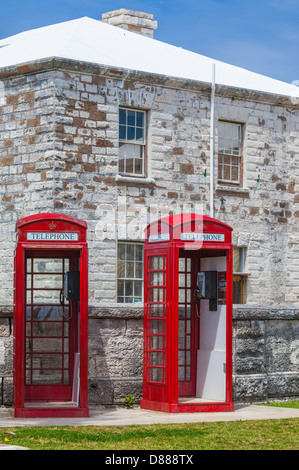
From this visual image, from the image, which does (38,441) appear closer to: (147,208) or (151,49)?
(147,208)

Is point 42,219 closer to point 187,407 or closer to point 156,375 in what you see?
point 156,375

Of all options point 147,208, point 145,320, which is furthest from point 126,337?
point 147,208

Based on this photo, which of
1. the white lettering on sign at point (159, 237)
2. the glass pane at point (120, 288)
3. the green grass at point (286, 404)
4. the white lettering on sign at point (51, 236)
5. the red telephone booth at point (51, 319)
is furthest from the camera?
the glass pane at point (120, 288)

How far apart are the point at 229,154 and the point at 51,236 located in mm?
10987

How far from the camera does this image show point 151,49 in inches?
920

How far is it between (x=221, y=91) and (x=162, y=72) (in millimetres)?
1605

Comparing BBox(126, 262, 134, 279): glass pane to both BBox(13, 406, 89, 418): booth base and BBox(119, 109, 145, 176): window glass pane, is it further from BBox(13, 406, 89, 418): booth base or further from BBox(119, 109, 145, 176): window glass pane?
BBox(13, 406, 89, 418): booth base

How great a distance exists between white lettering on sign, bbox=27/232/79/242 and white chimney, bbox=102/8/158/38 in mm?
14294

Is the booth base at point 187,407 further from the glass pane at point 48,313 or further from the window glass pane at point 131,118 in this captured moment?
the window glass pane at point 131,118

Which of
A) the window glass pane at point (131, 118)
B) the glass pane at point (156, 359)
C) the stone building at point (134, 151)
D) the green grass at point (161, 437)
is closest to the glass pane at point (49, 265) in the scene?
the glass pane at point (156, 359)

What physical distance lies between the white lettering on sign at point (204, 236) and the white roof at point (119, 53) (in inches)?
326

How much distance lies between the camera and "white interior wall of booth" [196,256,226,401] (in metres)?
13.4

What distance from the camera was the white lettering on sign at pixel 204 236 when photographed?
12.9m

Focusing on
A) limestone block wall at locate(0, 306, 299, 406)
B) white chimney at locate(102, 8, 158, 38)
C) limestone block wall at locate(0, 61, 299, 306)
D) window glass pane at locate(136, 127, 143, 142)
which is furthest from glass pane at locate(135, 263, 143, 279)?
white chimney at locate(102, 8, 158, 38)
